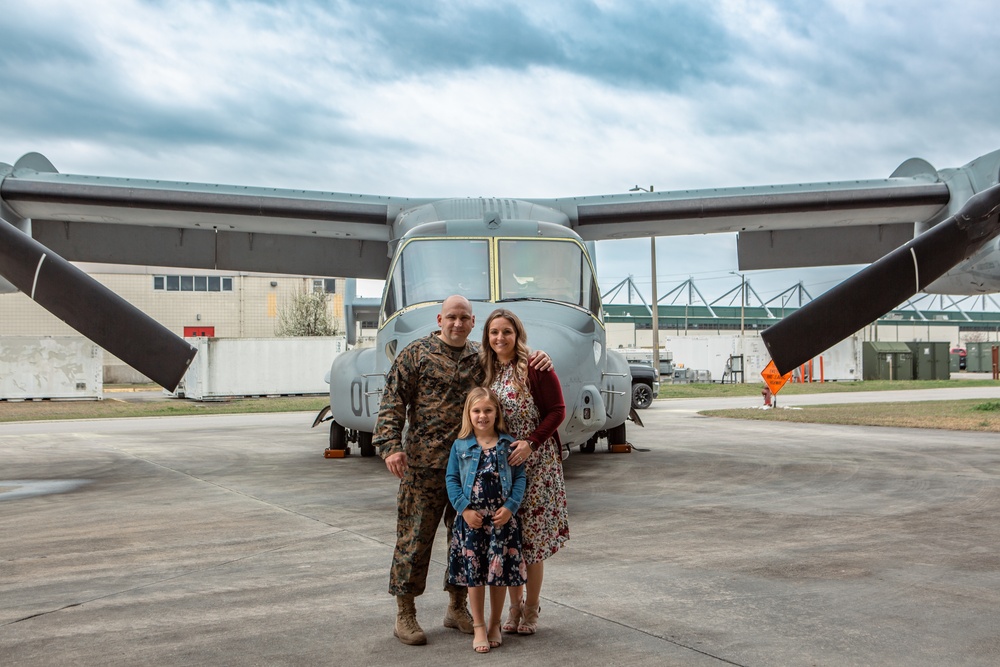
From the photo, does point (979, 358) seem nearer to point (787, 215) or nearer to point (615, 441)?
point (787, 215)

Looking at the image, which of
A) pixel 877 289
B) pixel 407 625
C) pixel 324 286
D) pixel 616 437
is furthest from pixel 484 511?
pixel 324 286

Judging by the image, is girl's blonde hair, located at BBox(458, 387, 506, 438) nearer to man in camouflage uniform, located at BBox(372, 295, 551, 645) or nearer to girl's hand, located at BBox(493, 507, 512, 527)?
man in camouflage uniform, located at BBox(372, 295, 551, 645)

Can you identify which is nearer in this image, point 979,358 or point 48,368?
point 48,368

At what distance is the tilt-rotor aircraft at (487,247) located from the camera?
8.90m

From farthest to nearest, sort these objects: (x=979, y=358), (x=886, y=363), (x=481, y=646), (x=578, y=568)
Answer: (x=979, y=358), (x=886, y=363), (x=578, y=568), (x=481, y=646)

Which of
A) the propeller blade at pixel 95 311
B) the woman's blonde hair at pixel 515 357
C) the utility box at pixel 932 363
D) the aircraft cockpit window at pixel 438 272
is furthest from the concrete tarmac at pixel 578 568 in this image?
the utility box at pixel 932 363

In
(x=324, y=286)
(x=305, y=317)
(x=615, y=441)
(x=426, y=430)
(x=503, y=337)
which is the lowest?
(x=615, y=441)

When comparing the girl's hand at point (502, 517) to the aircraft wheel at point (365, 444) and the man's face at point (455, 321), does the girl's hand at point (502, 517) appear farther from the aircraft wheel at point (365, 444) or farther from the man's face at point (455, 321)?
the aircraft wheel at point (365, 444)

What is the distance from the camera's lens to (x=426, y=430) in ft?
15.3

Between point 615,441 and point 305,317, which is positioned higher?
point 305,317

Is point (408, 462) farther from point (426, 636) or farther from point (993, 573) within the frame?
point (993, 573)

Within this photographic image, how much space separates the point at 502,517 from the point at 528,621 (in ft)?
1.96

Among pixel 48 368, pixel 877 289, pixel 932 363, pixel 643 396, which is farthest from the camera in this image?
pixel 932 363

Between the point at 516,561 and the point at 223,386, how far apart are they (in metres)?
30.8
